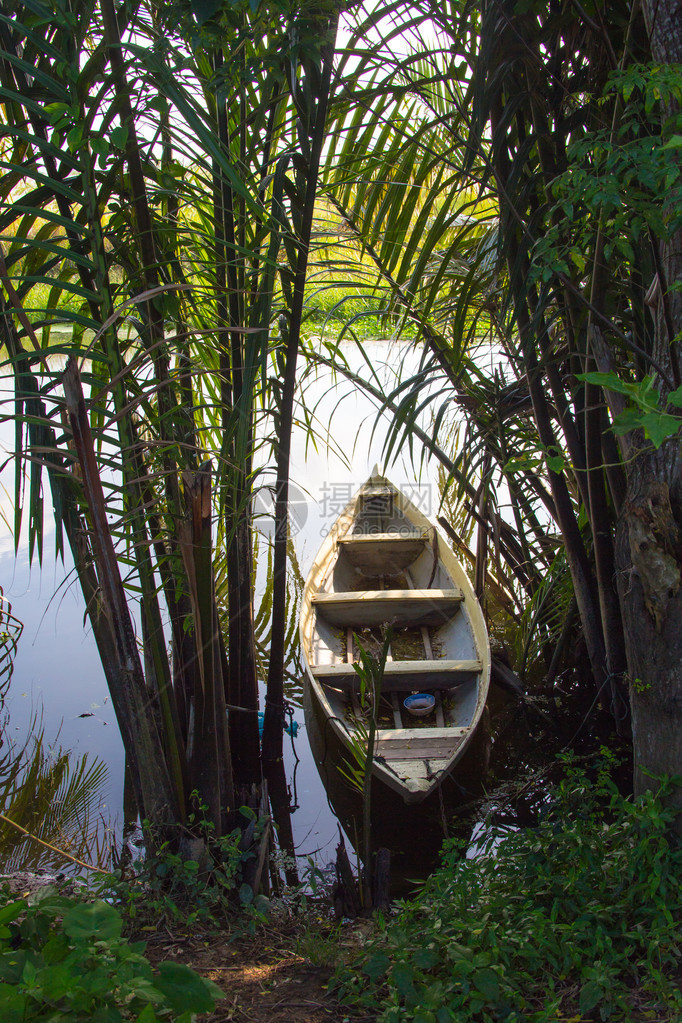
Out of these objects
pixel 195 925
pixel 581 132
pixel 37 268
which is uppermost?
pixel 581 132

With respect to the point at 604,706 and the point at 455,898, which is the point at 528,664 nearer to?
the point at 604,706

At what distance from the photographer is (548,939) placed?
1512 mm

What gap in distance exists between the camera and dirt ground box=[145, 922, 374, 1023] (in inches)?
57.4

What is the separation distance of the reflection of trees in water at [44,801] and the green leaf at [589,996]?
1.76 m

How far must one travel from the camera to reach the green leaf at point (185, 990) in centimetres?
115

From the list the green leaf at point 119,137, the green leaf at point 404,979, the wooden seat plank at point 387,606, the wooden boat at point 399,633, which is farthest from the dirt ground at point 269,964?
the wooden seat plank at point 387,606

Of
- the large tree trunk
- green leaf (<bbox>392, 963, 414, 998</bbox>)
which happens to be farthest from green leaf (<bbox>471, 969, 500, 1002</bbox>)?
the large tree trunk

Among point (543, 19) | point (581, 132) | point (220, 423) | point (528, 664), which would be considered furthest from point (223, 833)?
point (543, 19)

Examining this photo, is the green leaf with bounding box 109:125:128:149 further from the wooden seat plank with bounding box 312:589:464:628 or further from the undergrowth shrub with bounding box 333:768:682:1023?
the wooden seat plank with bounding box 312:589:464:628

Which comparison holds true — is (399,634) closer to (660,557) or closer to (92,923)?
(660,557)

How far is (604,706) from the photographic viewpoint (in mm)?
3281

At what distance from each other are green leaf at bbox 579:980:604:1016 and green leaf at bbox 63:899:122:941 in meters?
0.87

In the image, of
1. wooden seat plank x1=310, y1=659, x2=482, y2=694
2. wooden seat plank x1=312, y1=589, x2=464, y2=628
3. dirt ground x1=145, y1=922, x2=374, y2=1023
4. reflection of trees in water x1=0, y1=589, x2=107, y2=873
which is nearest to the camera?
dirt ground x1=145, y1=922, x2=374, y2=1023

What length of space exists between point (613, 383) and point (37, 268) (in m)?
1.65
